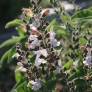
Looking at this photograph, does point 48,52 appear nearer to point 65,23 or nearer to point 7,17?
point 65,23

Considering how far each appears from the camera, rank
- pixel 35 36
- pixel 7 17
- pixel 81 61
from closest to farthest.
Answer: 1. pixel 35 36
2. pixel 81 61
3. pixel 7 17

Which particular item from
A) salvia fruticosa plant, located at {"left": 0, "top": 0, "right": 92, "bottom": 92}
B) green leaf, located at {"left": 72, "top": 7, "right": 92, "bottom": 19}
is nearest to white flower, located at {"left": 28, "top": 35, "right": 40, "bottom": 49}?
salvia fruticosa plant, located at {"left": 0, "top": 0, "right": 92, "bottom": 92}

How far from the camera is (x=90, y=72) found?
134 inches

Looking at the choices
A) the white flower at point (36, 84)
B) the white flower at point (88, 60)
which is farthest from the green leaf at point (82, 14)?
the white flower at point (36, 84)

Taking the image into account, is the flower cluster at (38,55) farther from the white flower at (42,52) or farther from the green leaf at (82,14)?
the green leaf at (82,14)

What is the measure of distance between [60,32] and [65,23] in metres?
0.08

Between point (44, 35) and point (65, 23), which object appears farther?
point (65, 23)

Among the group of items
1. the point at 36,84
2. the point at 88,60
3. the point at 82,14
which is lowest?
the point at 36,84

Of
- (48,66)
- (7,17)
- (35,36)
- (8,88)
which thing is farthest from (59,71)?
(7,17)

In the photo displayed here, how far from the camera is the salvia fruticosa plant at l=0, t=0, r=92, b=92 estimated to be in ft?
10.7

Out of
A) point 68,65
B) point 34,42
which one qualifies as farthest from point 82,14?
point 34,42

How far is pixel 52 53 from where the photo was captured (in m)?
3.27

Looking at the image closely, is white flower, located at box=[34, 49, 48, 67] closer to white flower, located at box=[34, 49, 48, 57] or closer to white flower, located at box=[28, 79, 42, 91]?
white flower, located at box=[34, 49, 48, 57]

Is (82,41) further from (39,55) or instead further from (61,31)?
(39,55)
